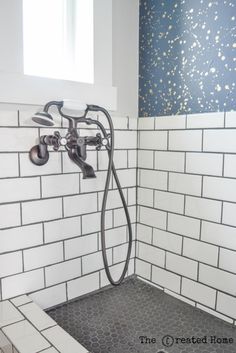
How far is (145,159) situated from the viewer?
1175 mm

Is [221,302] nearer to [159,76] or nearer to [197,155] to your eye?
[197,155]

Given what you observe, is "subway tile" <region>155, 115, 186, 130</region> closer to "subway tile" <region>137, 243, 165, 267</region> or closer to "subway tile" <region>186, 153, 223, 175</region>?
"subway tile" <region>186, 153, 223, 175</region>

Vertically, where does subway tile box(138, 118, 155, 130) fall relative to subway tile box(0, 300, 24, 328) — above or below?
above

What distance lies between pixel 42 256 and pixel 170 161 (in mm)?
542

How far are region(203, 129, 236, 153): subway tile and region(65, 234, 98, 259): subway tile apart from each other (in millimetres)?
508

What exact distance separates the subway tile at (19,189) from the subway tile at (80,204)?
0.11 m

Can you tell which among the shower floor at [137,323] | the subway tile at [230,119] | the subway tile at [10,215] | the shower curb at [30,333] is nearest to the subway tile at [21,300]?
the shower curb at [30,333]

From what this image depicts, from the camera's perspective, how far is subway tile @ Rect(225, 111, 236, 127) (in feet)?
2.88

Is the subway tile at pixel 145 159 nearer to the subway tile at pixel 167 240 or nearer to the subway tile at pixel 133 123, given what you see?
the subway tile at pixel 133 123

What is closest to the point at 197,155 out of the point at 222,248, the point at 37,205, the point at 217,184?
the point at 217,184

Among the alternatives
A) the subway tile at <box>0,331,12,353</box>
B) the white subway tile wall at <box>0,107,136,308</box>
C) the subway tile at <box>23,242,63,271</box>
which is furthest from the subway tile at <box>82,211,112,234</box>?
the subway tile at <box>0,331,12,353</box>

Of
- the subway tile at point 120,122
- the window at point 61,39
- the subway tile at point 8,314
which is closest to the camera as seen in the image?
the subway tile at point 8,314

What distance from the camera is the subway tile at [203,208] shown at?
3.10ft

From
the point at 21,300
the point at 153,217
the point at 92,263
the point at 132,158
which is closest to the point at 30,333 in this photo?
the point at 21,300
